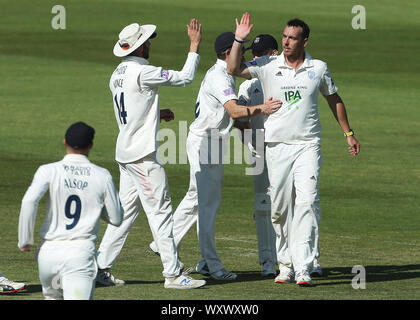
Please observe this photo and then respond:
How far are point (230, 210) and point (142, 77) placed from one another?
648 cm

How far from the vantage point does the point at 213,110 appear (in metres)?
11.8

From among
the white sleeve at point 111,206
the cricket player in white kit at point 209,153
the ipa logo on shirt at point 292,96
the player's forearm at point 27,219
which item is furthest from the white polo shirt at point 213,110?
the player's forearm at point 27,219

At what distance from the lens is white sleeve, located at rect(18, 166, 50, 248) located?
26.3 ft

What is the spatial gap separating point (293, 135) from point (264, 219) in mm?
1305

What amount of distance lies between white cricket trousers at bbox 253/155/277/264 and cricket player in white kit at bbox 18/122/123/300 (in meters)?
3.86

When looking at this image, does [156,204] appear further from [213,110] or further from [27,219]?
[27,219]

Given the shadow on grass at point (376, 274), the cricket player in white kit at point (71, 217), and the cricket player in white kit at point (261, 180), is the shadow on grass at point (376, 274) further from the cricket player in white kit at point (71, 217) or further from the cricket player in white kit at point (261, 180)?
the cricket player in white kit at point (71, 217)

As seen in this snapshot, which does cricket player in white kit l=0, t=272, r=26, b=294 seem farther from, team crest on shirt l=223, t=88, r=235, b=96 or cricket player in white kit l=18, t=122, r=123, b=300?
team crest on shirt l=223, t=88, r=235, b=96

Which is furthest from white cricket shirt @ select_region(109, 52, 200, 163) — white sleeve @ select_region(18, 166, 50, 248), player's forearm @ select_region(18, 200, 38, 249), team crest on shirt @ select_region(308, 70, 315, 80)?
player's forearm @ select_region(18, 200, 38, 249)

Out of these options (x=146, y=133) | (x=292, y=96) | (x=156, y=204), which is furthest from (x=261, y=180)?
(x=146, y=133)

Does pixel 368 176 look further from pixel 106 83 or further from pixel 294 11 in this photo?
pixel 294 11

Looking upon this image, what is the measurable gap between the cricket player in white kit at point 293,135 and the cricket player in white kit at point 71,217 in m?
3.32
